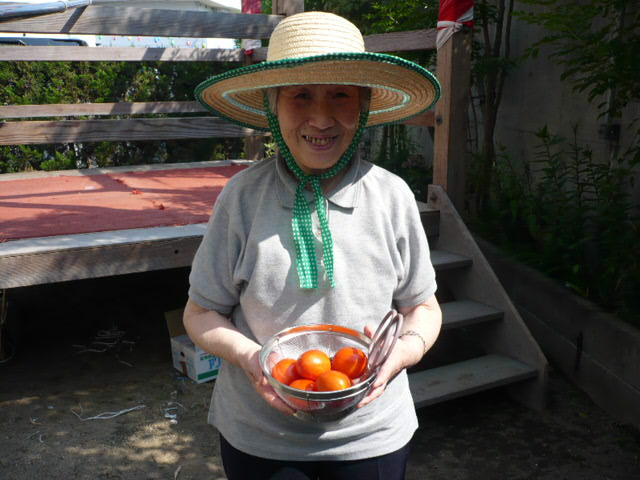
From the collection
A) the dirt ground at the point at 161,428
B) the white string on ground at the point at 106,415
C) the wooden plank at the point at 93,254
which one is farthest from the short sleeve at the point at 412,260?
the white string on ground at the point at 106,415

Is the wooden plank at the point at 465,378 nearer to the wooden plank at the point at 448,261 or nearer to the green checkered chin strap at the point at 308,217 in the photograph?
the wooden plank at the point at 448,261

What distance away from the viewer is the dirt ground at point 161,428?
3443 millimetres

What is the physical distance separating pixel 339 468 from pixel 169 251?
105 inches

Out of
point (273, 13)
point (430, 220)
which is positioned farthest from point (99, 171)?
point (430, 220)

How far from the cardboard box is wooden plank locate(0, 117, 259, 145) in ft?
9.35

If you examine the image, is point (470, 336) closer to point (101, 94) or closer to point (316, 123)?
point (316, 123)

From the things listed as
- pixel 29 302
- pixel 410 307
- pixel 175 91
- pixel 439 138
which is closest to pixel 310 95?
pixel 410 307

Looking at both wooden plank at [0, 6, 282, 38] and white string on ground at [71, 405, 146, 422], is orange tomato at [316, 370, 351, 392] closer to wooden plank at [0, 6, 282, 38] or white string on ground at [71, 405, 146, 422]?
white string on ground at [71, 405, 146, 422]

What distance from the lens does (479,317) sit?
164 inches

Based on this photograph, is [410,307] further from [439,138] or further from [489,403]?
[439,138]

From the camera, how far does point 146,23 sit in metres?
5.64

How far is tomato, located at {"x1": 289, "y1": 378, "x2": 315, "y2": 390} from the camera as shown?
4.87ft

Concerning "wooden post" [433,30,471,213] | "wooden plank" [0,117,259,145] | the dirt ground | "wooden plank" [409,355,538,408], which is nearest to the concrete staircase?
"wooden plank" [409,355,538,408]

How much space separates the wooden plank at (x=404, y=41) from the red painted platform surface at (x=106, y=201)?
5.62 ft
